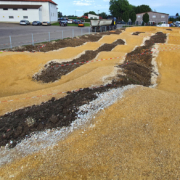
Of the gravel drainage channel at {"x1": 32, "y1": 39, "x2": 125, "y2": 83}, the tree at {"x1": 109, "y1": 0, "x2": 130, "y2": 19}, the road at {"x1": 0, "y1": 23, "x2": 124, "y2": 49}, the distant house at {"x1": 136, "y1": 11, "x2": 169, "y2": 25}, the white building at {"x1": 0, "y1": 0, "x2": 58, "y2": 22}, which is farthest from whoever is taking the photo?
the tree at {"x1": 109, "y1": 0, "x2": 130, "y2": 19}

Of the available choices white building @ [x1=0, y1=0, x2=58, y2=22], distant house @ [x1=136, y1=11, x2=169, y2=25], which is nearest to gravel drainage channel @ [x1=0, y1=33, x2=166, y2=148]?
white building @ [x1=0, y1=0, x2=58, y2=22]

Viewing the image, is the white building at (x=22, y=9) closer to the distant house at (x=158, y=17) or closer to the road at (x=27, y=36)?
the road at (x=27, y=36)

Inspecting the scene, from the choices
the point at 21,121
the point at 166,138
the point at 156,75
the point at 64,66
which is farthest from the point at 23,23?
the point at 166,138

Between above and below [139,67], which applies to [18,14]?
above

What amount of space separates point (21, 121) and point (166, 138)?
5.04 metres

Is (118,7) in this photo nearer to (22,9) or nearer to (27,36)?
(22,9)

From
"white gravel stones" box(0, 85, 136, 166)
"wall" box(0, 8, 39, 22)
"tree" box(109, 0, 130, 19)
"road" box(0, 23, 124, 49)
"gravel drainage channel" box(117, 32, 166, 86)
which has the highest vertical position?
"tree" box(109, 0, 130, 19)

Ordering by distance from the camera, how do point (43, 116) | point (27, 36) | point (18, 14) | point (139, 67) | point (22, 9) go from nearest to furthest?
1. point (43, 116)
2. point (139, 67)
3. point (27, 36)
4. point (22, 9)
5. point (18, 14)

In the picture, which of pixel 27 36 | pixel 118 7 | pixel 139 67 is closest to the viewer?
pixel 139 67

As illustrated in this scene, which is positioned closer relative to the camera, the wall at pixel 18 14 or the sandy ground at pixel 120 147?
the sandy ground at pixel 120 147

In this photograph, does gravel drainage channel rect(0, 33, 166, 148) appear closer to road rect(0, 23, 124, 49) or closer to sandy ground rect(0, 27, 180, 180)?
sandy ground rect(0, 27, 180, 180)

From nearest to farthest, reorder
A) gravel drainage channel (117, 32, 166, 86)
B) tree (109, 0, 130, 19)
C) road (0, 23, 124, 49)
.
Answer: gravel drainage channel (117, 32, 166, 86)
road (0, 23, 124, 49)
tree (109, 0, 130, 19)

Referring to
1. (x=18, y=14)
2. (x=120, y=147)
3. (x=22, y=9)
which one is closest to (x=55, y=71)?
(x=120, y=147)

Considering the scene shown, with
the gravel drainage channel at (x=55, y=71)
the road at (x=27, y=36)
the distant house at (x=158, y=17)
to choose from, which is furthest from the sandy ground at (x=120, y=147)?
the distant house at (x=158, y=17)
